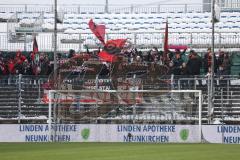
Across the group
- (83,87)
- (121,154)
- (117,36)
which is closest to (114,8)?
(117,36)

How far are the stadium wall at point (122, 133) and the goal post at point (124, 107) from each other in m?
0.39

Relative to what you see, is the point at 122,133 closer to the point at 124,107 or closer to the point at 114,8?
the point at 124,107

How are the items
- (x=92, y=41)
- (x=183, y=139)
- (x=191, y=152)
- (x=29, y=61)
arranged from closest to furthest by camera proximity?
1. (x=191, y=152)
2. (x=183, y=139)
3. (x=29, y=61)
4. (x=92, y=41)

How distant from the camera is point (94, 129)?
29.4 meters

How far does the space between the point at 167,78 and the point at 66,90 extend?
13.0 feet

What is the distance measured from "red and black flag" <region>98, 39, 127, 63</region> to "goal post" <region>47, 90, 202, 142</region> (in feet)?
8.50

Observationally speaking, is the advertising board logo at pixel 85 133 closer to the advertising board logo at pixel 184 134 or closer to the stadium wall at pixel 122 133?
the stadium wall at pixel 122 133

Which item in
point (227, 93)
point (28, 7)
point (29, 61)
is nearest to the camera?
point (227, 93)

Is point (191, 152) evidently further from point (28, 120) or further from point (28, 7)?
point (28, 7)

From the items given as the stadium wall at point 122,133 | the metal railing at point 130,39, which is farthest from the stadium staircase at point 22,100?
the metal railing at point 130,39

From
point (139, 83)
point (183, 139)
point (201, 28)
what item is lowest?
point (183, 139)

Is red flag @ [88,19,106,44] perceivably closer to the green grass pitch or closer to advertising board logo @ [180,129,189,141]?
Result: advertising board logo @ [180,129,189,141]

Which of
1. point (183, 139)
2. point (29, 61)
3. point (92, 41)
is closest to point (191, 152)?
point (183, 139)

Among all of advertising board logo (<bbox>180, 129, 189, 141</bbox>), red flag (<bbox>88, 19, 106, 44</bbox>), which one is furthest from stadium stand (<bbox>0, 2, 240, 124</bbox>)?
advertising board logo (<bbox>180, 129, 189, 141</bbox>)
